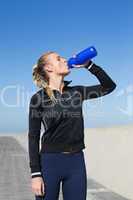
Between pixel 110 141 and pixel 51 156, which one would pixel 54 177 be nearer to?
pixel 51 156

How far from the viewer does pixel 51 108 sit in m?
4.32

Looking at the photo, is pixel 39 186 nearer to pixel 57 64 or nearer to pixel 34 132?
pixel 34 132

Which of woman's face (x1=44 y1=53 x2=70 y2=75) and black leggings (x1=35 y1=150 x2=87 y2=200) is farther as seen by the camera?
woman's face (x1=44 y1=53 x2=70 y2=75)

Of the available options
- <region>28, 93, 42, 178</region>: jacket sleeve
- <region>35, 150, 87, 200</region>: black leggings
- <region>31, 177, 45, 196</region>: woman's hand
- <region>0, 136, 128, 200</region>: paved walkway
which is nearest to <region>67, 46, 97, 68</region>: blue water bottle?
<region>28, 93, 42, 178</region>: jacket sleeve

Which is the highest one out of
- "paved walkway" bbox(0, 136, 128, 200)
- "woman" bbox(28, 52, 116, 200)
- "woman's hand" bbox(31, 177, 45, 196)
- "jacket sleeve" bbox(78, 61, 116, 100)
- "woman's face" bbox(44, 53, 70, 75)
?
"woman's face" bbox(44, 53, 70, 75)

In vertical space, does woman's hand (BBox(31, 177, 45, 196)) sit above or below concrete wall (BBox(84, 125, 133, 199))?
above

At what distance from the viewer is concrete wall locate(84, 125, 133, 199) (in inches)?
386

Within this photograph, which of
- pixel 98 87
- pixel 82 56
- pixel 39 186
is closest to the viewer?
pixel 39 186

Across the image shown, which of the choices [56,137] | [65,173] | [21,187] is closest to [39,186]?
[65,173]

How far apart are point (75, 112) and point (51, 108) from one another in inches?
7.0

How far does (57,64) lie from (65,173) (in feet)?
2.63

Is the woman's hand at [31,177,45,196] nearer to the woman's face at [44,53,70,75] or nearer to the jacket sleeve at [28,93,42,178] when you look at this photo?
the jacket sleeve at [28,93,42,178]

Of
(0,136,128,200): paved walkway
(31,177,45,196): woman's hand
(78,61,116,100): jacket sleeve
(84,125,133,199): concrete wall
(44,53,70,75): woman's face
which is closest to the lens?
(31,177,45,196): woman's hand

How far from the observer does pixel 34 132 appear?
4352mm
